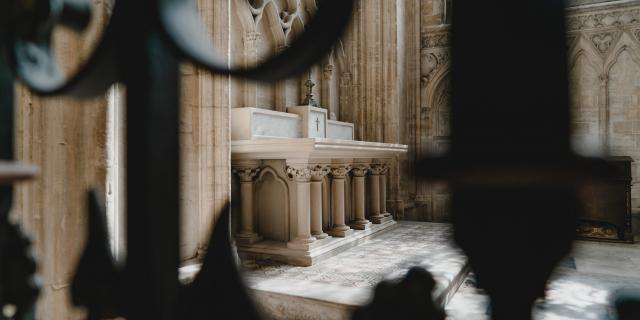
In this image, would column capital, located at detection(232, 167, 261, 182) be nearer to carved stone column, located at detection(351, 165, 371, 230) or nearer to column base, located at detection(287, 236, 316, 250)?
column base, located at detection(287, 236, 316, 250)

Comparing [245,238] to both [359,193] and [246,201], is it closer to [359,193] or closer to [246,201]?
[246,201]

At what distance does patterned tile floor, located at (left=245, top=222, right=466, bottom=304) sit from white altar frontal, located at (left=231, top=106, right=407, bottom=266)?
177 mm

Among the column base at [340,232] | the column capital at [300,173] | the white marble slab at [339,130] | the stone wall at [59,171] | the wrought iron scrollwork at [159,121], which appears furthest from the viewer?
the white marble slab at [339,130]

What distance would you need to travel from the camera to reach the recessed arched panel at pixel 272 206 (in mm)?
4668

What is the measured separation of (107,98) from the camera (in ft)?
5.38

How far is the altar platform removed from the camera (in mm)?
3008

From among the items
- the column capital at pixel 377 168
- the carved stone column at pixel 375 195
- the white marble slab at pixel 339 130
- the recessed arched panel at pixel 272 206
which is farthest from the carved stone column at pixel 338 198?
the white marble slab at pixel 339 130

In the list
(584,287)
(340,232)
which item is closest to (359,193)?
(340,232)

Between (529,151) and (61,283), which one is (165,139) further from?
(61,283)

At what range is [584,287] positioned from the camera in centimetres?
383

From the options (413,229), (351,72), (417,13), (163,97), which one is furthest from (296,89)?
(163,97)

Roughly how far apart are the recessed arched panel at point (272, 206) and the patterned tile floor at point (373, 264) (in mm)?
528

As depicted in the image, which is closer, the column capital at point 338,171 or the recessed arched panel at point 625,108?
the column capital at point 338,171

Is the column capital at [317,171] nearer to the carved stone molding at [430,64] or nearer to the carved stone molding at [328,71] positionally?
the carved stone molding at [328,71]
